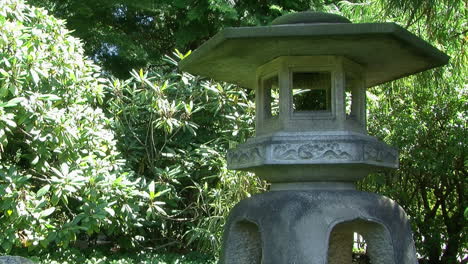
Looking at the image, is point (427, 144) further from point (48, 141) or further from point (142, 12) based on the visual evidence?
point (142, 12)

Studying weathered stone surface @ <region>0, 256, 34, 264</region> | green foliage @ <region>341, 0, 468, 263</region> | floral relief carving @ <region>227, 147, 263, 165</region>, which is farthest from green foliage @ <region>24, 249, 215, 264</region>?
green foliage @ <region>341, 0, 468, 263</region>

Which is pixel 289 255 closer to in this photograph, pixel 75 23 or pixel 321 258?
pixel 321 258

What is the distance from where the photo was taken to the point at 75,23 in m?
8.23

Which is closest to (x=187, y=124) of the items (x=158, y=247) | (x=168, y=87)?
(x=168, y=87)

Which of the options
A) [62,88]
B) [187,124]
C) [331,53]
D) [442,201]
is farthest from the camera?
[442,201]

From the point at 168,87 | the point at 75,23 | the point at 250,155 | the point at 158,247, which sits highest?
the point at 75,23

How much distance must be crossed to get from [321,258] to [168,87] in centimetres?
380

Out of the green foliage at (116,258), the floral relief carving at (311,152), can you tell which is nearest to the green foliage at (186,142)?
the green foliage at (116,258)

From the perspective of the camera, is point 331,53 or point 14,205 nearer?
point 331,53

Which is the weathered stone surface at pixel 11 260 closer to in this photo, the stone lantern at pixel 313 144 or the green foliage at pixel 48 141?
the green foliage at pixel 48 141

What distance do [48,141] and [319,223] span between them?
8.83 ft

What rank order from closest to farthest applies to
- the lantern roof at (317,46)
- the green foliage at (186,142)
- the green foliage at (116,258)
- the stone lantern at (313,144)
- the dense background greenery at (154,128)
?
1. the lantern roof at (317,46)
2. the stone lantern at (313,144)
3. the dense background greenery at (154,128)
4. the green foliage at (116,258)
5. the green foliage at (186,142)

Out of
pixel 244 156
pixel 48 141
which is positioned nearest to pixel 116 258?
pixel 48 141

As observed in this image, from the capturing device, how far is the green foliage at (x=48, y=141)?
16.0 feet
